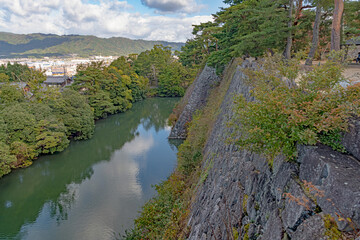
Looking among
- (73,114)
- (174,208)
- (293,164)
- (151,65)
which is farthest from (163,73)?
(293,164)

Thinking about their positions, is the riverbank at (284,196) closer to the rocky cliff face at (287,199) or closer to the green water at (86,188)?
the rocky cliff face at (287,199)

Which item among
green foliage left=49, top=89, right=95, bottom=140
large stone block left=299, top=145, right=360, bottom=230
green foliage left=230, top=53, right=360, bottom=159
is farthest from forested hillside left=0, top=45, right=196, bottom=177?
large stone block left=299, top=145, right=360, bottom=230

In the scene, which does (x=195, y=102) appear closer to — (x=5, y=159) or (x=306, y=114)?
(x=5, y=159)

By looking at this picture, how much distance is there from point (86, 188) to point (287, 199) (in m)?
13.4

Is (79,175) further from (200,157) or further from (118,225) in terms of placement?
(200,157)

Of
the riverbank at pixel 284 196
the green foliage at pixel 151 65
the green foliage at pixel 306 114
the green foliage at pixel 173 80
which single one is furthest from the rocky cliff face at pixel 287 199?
the green foliage at pixel 151 65

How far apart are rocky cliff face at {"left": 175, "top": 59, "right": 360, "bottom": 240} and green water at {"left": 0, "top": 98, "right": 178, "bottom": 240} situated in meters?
7.44

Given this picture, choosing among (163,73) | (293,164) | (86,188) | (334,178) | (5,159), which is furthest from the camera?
(163,73)

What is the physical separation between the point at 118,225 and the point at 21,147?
9933mm

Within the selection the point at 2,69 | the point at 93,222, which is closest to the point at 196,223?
the point at 93,222

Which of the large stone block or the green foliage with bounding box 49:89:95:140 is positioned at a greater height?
the large stone block

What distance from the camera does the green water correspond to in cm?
1045

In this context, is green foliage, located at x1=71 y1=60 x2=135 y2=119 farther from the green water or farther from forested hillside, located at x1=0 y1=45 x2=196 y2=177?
the green water

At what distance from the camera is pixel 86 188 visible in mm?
13625
